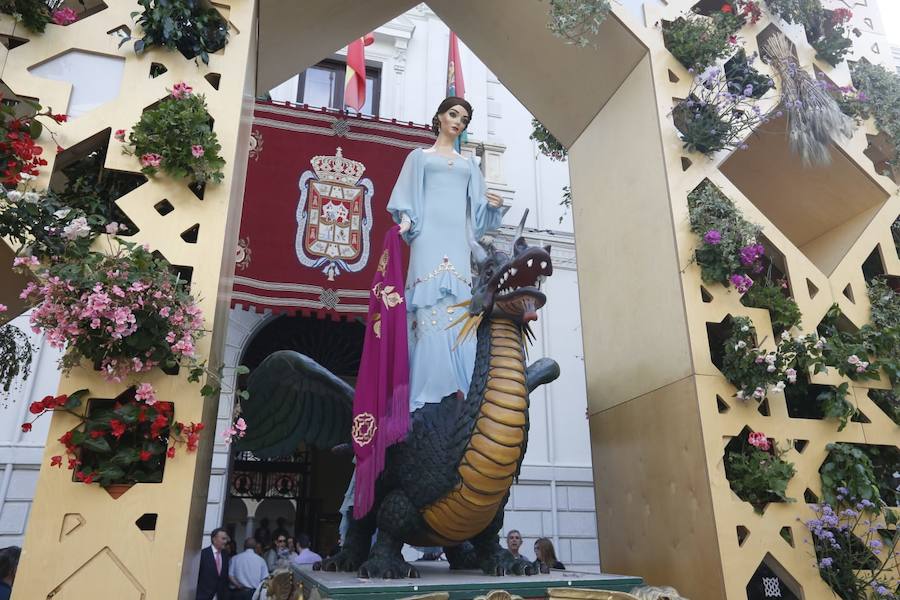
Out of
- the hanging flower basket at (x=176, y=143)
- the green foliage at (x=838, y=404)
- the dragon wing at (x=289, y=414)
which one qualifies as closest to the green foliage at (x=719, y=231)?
the green foliage at (x=838, y=404)

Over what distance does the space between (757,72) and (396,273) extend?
2.67 meters

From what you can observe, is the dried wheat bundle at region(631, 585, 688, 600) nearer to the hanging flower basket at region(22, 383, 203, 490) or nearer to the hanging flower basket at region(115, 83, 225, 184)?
the hanging flower basket at region(22, 383, 203, 490)

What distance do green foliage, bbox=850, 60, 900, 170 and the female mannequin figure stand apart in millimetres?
2697

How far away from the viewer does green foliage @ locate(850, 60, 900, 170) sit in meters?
4.38

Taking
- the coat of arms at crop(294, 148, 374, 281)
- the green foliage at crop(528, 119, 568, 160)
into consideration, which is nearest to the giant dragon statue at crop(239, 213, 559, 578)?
the green foliage at crop(528, 119, 568, 160)

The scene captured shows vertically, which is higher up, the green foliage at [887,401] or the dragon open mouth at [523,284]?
the dragon open mouth at [523,284]

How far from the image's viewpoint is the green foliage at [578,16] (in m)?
3.78

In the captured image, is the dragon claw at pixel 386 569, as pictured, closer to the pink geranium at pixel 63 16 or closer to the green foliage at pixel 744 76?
the pink geranium at pixel 63 16

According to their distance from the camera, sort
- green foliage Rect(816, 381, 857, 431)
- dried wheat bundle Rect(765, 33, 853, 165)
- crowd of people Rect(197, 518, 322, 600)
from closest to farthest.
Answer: green foliage Rect(816, 381, 857, 431), dried wheat bundle Rect(765, 33, 853, 165), crowd of people Rect(197, 518, 322, 600)

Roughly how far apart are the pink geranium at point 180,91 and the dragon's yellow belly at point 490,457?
75.2 inches

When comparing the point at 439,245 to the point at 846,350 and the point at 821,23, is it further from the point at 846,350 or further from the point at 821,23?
the point at 821,23

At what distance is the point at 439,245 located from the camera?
374 centimetres

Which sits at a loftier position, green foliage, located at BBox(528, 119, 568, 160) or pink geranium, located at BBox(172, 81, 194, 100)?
green foliage, located at BBox(528, 119, 568, 160)

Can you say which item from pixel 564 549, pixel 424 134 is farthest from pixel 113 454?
pixel 564 549
